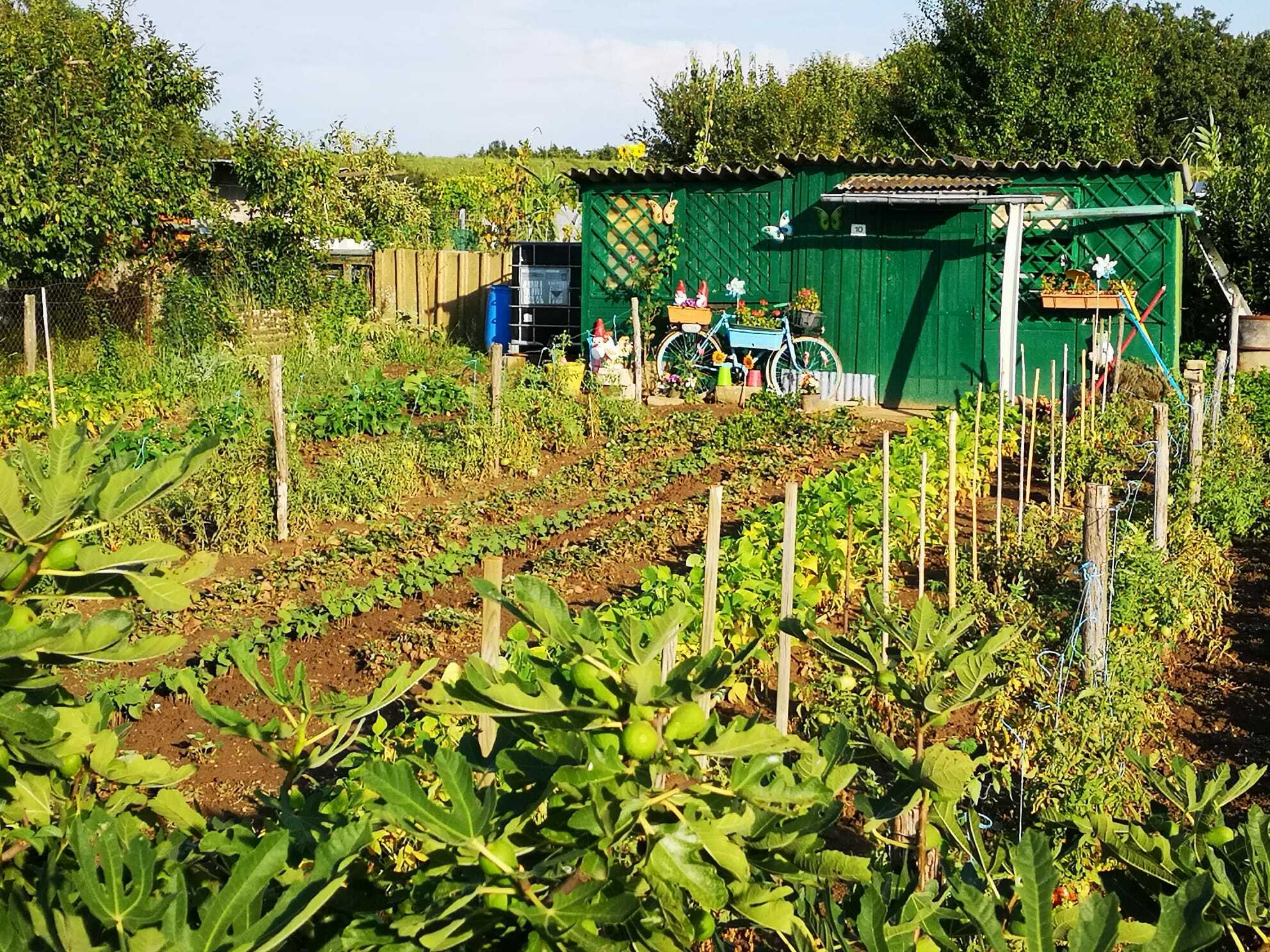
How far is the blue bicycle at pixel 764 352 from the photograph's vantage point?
553 inches

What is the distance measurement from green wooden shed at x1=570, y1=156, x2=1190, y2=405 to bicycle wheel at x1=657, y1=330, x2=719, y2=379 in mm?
483

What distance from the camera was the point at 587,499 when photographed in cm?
974

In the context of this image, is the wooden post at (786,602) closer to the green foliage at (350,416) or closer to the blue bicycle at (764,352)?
the green foliage at (350,416)

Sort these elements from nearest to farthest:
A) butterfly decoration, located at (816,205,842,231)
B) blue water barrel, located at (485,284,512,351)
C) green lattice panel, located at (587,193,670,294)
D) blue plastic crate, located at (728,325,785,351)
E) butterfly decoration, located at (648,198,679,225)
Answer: blue plastic crate, located at (728,325,785,351) → butterfly decoration, located at (816,205,842,231) → butterfly decoration, located at (648,198,679,225) → green lattice panel, located at (587,193,670,294) → blue water barrel, located at (485,284,512,351)

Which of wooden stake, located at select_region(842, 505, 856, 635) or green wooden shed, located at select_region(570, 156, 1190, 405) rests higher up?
green wooden shed, located at select_region(570, 156, 1190, 405)

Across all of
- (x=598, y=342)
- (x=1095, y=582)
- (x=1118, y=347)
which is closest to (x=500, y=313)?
(x=598, y=342)

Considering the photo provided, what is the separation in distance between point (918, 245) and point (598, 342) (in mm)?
3587

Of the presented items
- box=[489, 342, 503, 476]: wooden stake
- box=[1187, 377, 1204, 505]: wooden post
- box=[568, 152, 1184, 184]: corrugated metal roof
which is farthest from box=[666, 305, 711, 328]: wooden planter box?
box=[1187, 377, 1204, 505]: wooden post

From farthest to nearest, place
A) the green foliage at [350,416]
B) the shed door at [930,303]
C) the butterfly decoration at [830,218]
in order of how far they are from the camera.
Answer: the butterfly decoration at [830,218] < the shed door at [930,303] < the green foliage at [350,416]

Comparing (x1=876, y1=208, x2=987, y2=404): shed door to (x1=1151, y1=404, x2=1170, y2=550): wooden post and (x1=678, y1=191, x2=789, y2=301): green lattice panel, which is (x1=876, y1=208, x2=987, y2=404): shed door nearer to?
(x1=678, y1=191, x2=789, y2=301): green lattice panel

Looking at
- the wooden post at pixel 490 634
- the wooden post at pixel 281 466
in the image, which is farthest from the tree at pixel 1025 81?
the wooden post at pixel 490 634

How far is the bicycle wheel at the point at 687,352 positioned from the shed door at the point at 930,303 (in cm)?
185

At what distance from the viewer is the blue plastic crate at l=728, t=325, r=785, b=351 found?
46.0ft

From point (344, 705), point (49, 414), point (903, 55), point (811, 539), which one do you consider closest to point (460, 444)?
point (49, 414)
